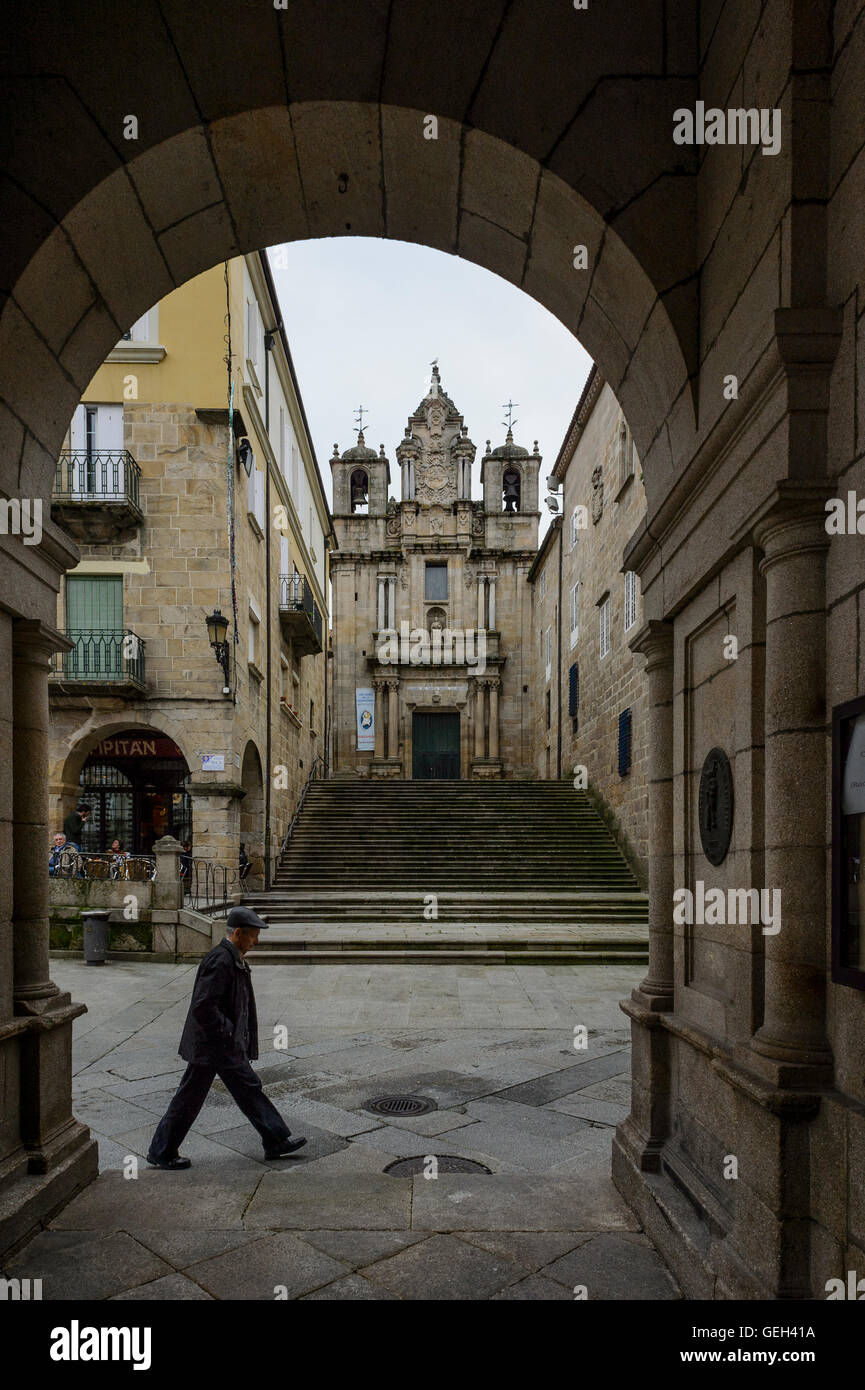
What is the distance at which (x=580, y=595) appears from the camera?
24.3m

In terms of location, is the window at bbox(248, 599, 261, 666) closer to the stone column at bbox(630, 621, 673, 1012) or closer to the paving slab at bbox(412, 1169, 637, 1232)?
the stone column at bbox(630, 621, 673, 1012)

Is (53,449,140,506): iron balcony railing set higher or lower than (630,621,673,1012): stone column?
higher

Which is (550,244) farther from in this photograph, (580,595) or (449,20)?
(580,595)

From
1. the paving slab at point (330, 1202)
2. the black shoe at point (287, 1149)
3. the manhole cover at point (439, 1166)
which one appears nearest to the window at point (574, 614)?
the manhole cover at point (439, 1166)

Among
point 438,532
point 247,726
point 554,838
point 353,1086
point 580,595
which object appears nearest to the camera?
point 353,1086

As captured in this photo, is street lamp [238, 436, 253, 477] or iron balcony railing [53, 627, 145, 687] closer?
iron balcony railing [53, 627, 145, 687]

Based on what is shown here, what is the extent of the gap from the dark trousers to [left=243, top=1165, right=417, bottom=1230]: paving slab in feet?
0.90

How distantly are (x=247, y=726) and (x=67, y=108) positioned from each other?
14.0 m

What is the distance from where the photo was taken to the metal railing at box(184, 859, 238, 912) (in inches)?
610

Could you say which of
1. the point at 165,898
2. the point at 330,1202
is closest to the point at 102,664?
the point at 165,898

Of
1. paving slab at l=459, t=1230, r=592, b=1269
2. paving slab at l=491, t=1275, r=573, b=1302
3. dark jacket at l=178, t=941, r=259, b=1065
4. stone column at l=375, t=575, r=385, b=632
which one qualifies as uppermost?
stone column at l=375, t=575, r=385, b=632

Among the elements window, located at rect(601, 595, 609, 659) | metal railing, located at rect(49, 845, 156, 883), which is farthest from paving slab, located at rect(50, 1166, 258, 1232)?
window, located at rect(601, 595, 609, 659)

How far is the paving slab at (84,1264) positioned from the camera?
12.4 ft
